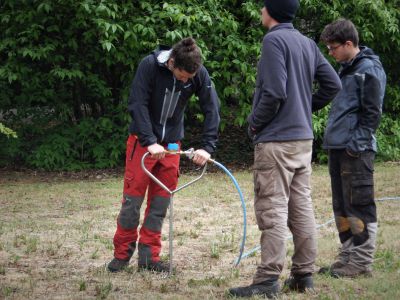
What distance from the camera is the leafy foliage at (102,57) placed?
993 centimetres

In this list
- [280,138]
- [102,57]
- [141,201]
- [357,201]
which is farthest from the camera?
[102,57]

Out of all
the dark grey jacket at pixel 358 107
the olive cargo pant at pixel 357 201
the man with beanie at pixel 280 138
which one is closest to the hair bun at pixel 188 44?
the man with beanie at pixel 280 138

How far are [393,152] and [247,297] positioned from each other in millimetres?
8190

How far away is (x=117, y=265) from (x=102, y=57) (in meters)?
6.02

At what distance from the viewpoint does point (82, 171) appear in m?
11.1

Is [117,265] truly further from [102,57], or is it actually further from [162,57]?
[102,57]

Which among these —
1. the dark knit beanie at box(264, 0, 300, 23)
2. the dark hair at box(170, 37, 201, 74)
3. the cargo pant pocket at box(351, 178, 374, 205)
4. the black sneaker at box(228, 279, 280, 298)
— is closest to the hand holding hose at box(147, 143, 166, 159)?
the dark hair at box(170, 37, 201, 74)

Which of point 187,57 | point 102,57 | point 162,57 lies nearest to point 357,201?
point 187,57

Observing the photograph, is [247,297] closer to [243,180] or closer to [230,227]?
[230,227]

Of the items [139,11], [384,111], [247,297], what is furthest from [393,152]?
[247,297]

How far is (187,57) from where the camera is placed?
15.4 ft

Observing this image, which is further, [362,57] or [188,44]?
[362,57]

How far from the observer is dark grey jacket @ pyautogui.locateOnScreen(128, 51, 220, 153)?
4867 millimetres

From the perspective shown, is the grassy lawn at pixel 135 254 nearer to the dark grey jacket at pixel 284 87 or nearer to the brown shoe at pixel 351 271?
the brown shoe at pixel 351 271
